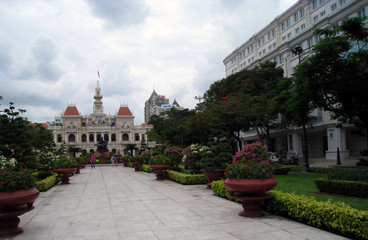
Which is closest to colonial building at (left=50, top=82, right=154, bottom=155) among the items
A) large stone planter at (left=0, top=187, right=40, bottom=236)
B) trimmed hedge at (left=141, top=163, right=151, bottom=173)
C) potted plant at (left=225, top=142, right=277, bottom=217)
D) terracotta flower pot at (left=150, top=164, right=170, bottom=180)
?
trimmed hedge at (left=141, top=163, right=151, bottom=173)

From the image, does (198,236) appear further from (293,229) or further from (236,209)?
(236,209)

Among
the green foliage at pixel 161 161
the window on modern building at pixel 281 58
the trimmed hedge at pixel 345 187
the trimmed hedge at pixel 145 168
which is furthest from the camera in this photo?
the window on modern building at pixel 281 58

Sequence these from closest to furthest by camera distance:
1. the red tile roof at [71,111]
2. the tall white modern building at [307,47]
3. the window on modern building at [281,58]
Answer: the tall white modern building at [307,47]
the window on modern building at [281,58]
the red tile roof at [71,111]

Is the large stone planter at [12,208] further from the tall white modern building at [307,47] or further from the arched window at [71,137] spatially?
the arched window at [71,137]

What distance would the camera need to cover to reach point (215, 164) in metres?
11.4

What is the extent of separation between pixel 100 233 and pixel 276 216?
13.0ft

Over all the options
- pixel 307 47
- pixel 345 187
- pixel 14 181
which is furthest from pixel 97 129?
pixel 14 181

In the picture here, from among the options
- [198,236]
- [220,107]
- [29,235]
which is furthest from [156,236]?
[220,107]

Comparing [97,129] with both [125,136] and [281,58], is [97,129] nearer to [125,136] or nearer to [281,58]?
[125,136]

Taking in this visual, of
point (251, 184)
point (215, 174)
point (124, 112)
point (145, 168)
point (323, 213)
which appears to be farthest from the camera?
point (124, 112)

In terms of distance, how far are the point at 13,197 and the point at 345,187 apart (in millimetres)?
8559

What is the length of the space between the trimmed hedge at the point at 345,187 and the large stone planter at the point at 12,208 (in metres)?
8.13

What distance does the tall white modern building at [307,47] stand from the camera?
2750 cm

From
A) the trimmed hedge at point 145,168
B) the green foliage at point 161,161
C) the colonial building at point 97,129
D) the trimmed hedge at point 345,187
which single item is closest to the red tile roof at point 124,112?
the colonial building at point 97,129
